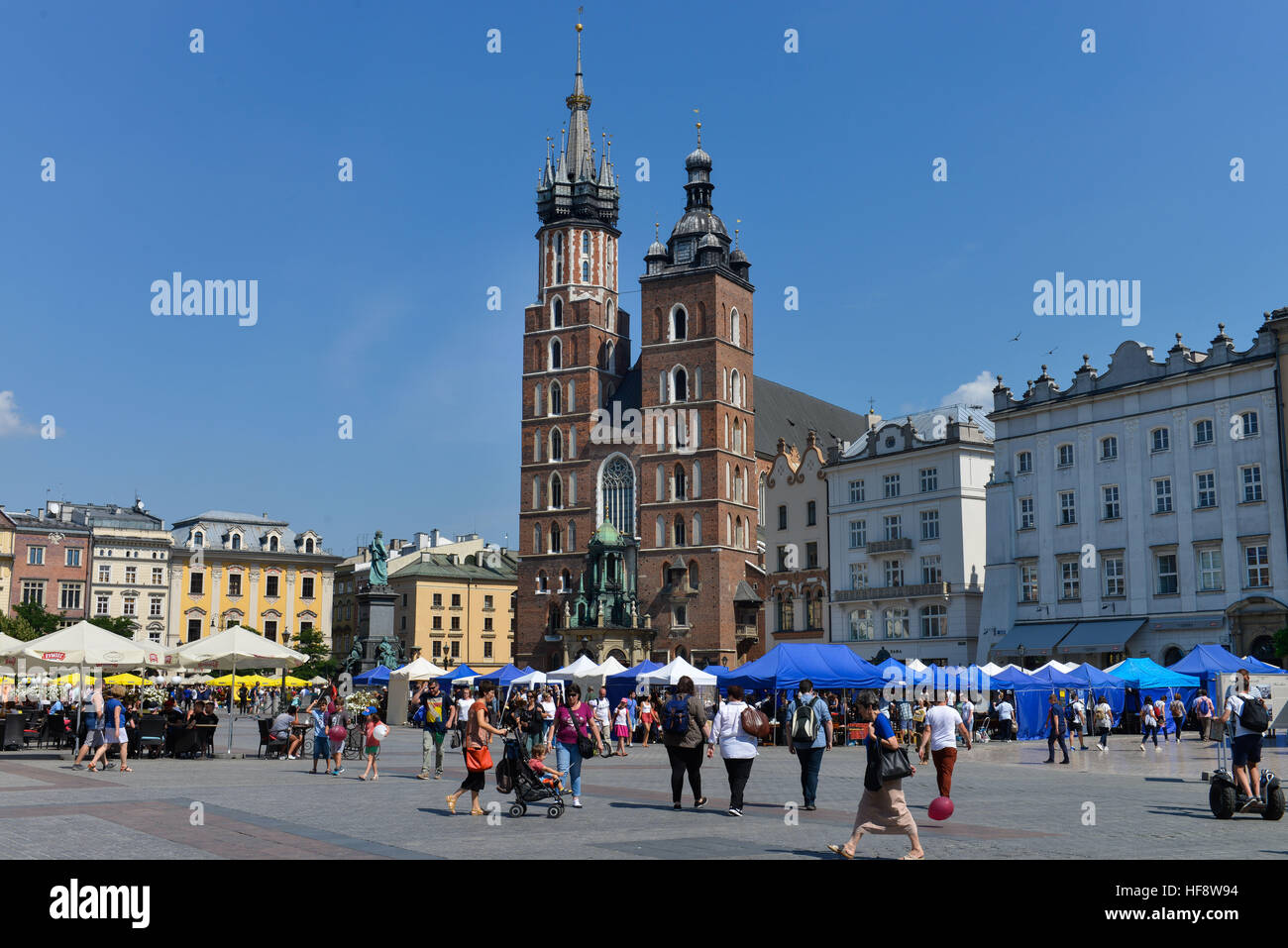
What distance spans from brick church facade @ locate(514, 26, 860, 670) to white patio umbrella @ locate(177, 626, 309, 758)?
50.6 metres

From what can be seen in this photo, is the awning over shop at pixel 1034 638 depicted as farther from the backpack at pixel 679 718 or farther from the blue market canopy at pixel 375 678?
the backpack at pixel 679 718

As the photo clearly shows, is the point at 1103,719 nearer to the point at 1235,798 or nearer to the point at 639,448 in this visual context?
the point at 1235,798

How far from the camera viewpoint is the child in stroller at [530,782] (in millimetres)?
16078

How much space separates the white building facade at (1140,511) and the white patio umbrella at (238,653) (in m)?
33.4

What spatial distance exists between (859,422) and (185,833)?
3810 inches

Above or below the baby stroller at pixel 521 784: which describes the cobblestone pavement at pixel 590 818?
below

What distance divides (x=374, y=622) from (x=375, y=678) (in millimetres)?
6989

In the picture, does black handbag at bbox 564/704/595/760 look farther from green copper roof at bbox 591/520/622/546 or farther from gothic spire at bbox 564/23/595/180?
gothic spire at bbox 564/23/595/180

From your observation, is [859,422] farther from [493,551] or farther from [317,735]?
[317,735]

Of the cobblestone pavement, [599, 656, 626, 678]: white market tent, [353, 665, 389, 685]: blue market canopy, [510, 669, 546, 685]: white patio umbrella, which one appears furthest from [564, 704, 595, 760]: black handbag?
[353, 665, 389, 685]: blue market canopy

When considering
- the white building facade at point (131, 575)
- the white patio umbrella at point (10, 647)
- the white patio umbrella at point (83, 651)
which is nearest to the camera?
the white patio umbrella at point (83, 651)

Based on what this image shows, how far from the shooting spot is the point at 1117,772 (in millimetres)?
25188

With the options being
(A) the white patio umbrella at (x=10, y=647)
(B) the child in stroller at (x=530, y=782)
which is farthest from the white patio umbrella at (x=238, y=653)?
(B) the child in stroller at (x=530, y=782)

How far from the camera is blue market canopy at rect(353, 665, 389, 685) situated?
2037 inches
